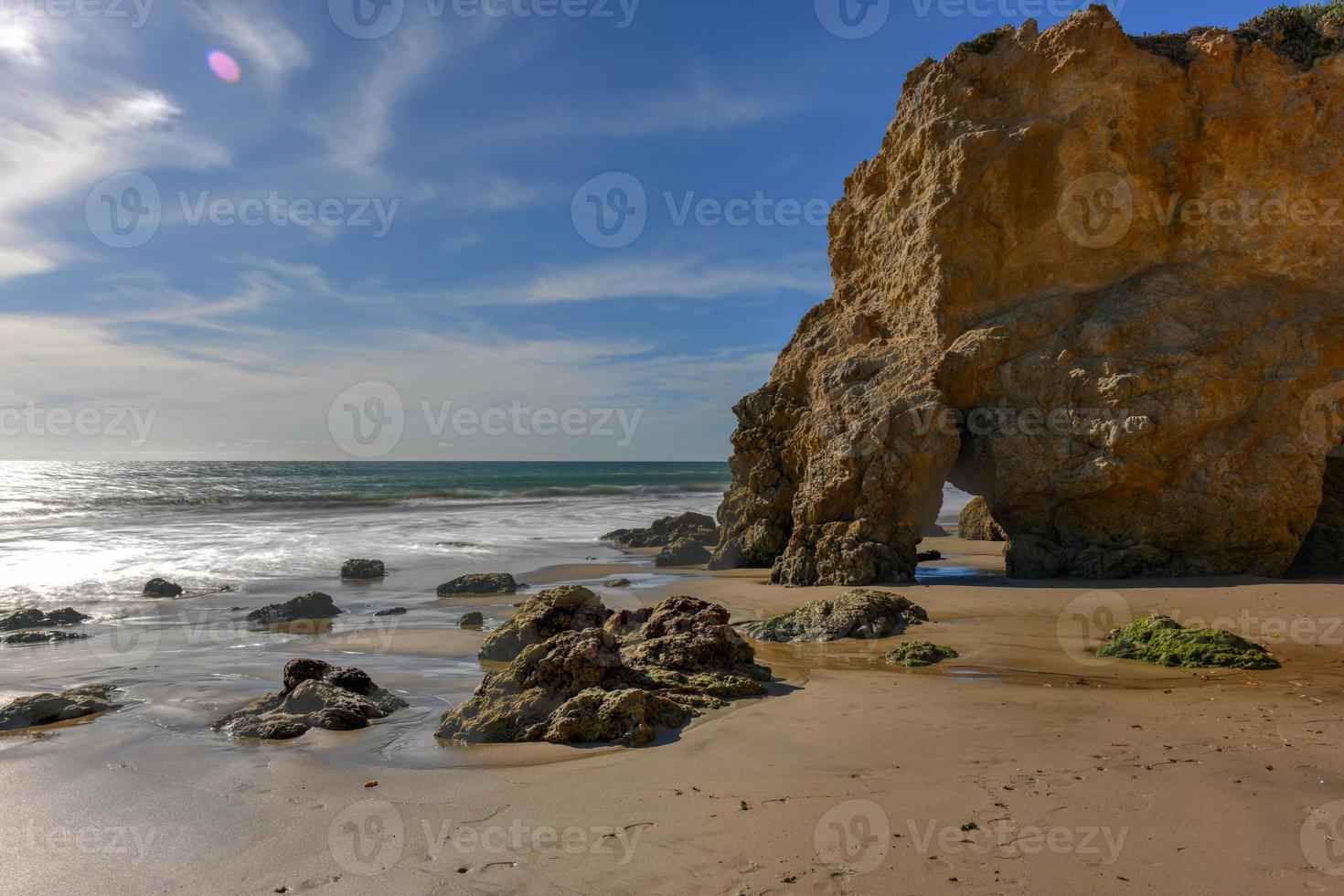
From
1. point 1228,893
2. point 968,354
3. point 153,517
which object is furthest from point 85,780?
point 153,517

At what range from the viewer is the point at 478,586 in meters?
12.2

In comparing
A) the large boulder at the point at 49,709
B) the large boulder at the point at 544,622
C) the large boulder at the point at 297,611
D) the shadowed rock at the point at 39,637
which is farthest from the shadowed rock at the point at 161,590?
the large boulder at the point at 544,622

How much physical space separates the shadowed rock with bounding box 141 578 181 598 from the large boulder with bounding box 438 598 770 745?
9.19 metres

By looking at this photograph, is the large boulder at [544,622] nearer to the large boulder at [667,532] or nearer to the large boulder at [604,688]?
the large boulder at [604,688]

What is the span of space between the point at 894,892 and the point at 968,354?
Result: 9.10 meters

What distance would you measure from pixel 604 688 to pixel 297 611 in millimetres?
6566

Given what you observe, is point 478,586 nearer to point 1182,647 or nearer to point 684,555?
point 684,555

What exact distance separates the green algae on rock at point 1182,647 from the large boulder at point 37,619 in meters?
11.6

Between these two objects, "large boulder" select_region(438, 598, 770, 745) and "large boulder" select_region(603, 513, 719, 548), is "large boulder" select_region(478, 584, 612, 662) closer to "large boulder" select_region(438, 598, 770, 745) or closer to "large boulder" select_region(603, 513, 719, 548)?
"large boulder" select_region(438, 598, 770, 745)

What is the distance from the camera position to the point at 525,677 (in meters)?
5.39

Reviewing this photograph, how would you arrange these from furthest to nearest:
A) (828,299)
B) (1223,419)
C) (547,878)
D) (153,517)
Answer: (153,517), (828,299), (1223,419), (547,878)

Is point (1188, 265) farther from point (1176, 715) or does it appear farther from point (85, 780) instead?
point (85, 780)

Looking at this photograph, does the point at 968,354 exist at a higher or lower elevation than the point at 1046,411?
higher

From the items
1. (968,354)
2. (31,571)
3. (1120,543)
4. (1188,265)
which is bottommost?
(31,571)
